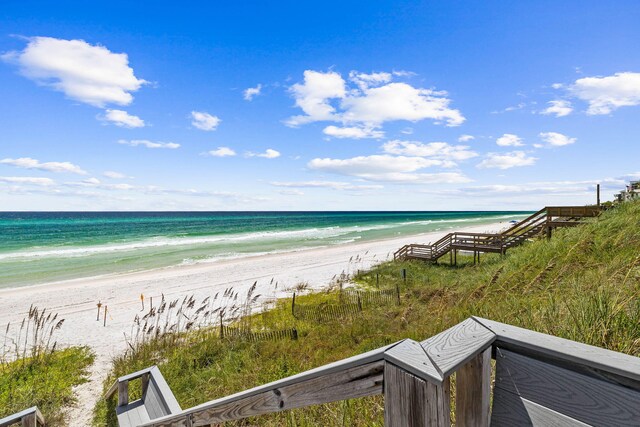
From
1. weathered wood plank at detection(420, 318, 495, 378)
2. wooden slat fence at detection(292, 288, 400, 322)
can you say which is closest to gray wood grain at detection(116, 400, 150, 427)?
weathered wood plank at detection(420, 318, 495, 378)

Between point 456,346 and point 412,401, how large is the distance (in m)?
0.24

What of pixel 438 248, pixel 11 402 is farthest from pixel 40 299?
pixel 438 248

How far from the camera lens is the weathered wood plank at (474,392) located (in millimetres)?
1168

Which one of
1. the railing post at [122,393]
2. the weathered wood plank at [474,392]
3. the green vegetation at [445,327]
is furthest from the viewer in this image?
the railing post at [122,393]

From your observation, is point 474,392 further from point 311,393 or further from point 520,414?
point 311,393

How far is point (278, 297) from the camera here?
61.1 feet

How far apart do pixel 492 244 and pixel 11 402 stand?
22.5 meters

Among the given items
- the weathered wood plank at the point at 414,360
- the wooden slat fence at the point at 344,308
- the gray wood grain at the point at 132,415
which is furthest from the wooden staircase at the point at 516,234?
the weathered wood plank at the point at 414,360

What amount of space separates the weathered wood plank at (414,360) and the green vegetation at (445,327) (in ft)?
8.32

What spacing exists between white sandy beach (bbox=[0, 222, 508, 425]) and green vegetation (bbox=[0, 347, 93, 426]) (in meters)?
0.33

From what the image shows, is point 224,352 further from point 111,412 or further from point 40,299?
point 40,299

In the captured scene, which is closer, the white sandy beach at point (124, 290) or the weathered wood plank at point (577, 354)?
the weathered wood plank at point (577, 354)

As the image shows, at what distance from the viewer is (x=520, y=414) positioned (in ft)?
3.83

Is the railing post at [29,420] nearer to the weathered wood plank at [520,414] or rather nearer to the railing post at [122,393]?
the railing post at [122,393]
